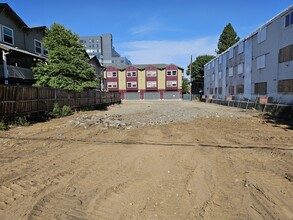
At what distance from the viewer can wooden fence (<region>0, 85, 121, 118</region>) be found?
34.7 ft

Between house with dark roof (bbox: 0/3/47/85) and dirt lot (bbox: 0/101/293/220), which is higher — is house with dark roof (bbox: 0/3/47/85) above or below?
above

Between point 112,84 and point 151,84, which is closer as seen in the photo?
point 151,84

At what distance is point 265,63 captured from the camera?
24.5 metres

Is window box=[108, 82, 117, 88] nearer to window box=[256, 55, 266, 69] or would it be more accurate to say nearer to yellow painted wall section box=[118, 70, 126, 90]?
yellow painted wall section box=[118, 70, 126, 90]

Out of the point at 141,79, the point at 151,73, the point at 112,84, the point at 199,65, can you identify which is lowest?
the point at 112,84

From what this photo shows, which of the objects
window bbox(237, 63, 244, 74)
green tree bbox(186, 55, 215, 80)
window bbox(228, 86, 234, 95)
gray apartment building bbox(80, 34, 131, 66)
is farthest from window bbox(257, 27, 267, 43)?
gray apartment building bbox(80, 34, 131, 66)

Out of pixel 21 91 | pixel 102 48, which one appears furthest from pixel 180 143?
pixel 102 48

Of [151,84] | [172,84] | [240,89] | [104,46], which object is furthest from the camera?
[104,46]

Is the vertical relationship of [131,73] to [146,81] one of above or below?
above

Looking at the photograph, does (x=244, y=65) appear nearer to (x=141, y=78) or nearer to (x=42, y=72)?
(x=42, y=72)

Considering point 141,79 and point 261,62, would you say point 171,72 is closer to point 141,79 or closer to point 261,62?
point 141,79

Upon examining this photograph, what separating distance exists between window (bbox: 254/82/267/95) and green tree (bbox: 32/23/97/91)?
1838 cm

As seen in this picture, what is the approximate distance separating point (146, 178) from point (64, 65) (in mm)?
16885

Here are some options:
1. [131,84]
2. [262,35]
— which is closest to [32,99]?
[262,35]
